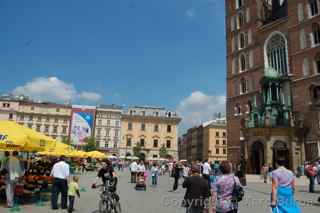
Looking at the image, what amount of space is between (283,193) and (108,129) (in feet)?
243

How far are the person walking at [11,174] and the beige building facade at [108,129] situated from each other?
65988 millimetres

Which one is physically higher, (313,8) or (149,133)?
(313,8)

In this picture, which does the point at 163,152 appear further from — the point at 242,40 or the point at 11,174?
the point at 11,174

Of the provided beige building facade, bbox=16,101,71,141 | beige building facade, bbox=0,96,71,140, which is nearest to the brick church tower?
beige building facade, bbox=16,101,71,141

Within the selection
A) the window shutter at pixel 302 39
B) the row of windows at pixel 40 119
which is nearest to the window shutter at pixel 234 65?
the window shutter at pixel 302 39

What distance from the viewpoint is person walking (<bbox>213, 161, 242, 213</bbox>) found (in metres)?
5.83

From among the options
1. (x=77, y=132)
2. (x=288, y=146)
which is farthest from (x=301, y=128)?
(x=77, y=132)

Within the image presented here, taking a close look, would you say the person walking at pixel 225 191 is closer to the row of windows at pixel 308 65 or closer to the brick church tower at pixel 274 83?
the brick church tower at pixel 274 83

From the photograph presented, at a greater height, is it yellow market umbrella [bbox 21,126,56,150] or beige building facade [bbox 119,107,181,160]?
beige building facade [bbox 119,107,181,160]

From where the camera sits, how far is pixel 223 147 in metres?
86.3

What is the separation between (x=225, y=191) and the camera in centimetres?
592

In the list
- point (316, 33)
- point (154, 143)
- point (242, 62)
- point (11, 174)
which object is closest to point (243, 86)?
point (242, 62)

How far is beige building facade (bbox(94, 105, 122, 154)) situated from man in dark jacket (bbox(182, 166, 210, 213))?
71332 mm

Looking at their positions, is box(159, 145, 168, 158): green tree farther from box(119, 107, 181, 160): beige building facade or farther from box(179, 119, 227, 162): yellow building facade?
box(179, 119, 227, 162): yellow building facade
